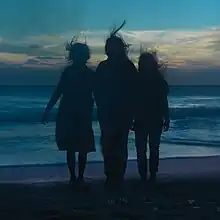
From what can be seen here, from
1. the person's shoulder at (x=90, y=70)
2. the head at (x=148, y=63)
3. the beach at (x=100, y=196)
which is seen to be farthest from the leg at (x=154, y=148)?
the person's shoulder at (x=90, y=70)

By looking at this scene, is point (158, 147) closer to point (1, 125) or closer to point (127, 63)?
point (127, 63)

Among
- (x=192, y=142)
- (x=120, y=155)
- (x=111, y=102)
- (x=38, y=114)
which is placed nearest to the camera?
(x=111, y=102)

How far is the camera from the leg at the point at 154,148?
321 centimetres

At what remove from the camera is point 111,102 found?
9.89 ft

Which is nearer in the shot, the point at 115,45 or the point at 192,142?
the point at 115,45

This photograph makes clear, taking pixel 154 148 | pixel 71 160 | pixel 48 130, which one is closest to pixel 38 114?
pixel 48 130

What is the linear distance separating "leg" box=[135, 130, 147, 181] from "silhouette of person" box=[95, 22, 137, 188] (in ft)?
0.34

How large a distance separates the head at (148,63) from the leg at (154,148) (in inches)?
13.4

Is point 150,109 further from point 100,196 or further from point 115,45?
point 100,196

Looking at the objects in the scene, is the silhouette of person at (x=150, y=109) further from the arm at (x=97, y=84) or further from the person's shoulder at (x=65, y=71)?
the person's shoulder at (x=65, y=71)

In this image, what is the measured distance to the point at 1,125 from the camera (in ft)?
11.5

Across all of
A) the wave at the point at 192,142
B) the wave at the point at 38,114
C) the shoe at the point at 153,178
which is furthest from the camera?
the wave at the point at 192,142

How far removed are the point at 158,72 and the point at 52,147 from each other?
0.73 meters

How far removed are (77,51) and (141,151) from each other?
2.21 feet
